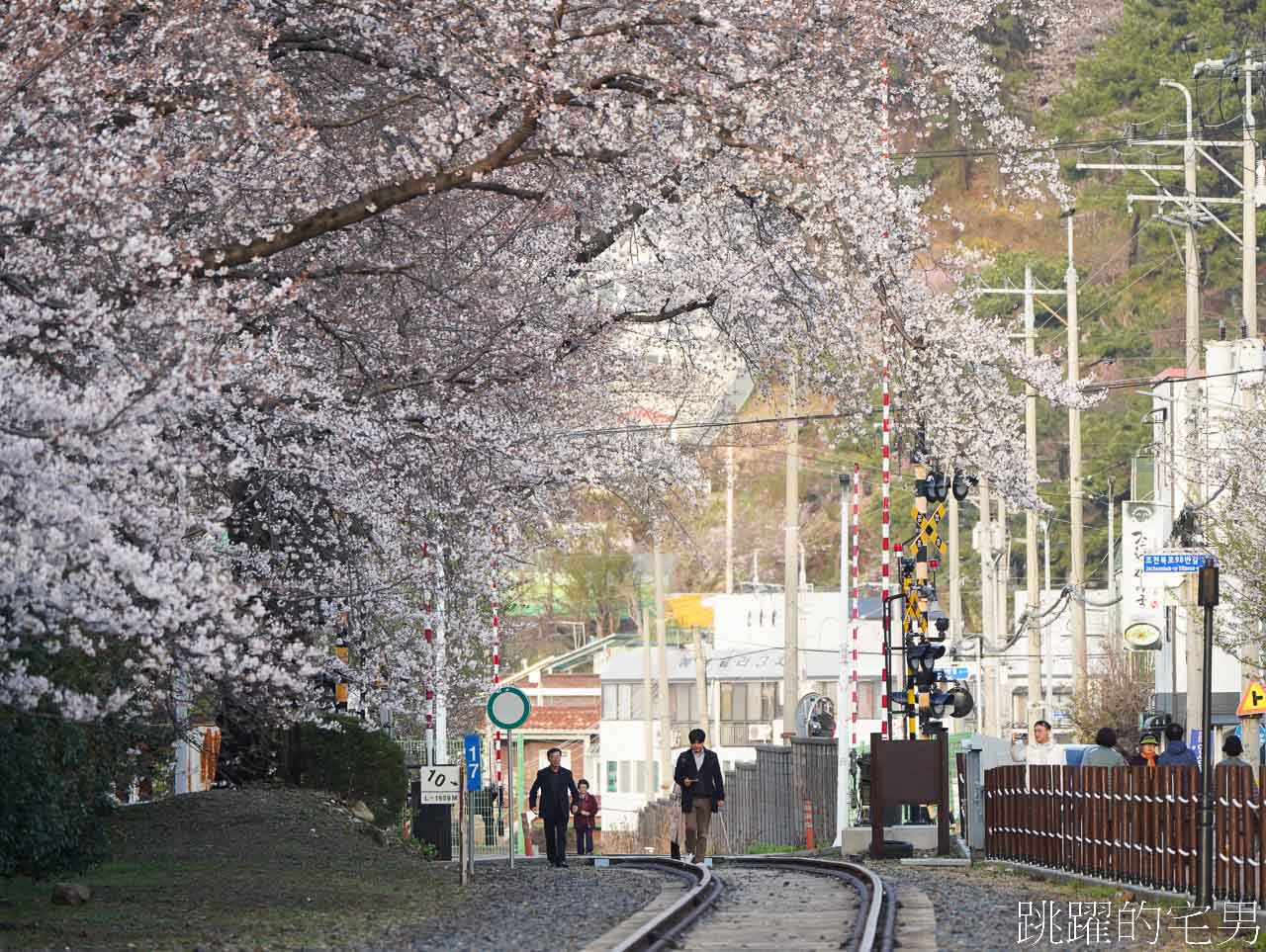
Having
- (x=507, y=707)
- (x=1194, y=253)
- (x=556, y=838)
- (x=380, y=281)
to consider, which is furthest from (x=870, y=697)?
(x=380, y=281)

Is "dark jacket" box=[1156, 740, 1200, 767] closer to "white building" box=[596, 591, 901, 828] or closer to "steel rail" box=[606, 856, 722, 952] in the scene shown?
"steel rail" box=[606, 856, 722, 952]

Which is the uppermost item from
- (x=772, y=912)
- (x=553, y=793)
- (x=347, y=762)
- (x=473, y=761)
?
(x=473, y=761)

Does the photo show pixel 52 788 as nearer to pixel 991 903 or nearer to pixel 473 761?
pixel 991 903

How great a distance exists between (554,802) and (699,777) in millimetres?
2134

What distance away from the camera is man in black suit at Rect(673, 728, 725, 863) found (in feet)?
81.7

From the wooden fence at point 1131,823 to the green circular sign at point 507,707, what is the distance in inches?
223

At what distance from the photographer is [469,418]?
58.6 ft

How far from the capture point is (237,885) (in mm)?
19016

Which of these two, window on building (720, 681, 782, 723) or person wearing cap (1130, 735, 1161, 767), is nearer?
person wearing cap (1130, 735, 1161, 767)

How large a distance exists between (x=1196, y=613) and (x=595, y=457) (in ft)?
42.3

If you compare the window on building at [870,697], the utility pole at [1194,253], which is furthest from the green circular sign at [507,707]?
the window on building at [870,697]

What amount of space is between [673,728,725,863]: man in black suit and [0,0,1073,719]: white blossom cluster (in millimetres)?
3165

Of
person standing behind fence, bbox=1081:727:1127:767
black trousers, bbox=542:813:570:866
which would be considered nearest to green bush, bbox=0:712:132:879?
black trousers, bbox=542:813:570:866

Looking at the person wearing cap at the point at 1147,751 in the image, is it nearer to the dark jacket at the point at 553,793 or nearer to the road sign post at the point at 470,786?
the dark jacket at the point at 553,793
